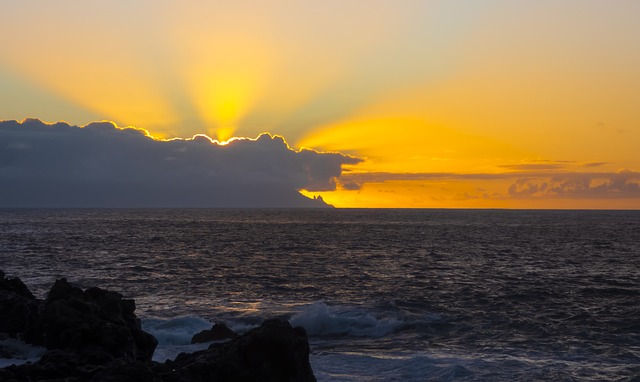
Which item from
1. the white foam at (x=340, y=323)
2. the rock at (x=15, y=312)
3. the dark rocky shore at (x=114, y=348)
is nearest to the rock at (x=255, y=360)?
the dark rocky shore at (x=114, y=348)

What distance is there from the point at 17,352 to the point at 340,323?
16.3m

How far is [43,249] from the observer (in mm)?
83375

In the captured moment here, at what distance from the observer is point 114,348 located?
20.2 meters

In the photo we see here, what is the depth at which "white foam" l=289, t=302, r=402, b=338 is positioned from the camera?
33.0m

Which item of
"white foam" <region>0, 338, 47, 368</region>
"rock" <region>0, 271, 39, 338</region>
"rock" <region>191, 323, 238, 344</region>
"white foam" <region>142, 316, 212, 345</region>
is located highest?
"rock" <region>0, 271, 39, 338</region>

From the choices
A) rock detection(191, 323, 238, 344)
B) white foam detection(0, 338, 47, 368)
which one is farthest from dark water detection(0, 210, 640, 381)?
white foam detection(0, 338, 47, 368)

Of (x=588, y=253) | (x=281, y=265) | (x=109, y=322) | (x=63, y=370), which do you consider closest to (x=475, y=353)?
(x=109, y=322)

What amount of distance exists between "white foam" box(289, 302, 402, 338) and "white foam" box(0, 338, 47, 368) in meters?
13.6

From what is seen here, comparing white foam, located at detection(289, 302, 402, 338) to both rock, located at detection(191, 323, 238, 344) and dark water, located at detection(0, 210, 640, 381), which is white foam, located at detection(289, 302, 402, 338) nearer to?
dark water, located at detection(0, 210, 640, 381)

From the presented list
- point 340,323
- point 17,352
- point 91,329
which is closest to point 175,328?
point 340,323

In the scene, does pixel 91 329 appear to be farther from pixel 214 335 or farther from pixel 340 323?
pixel 340 323

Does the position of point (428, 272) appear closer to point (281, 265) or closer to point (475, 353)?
point (281, 265)

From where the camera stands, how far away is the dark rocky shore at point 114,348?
15.4 meters

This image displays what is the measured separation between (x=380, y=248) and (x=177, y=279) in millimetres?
44232
